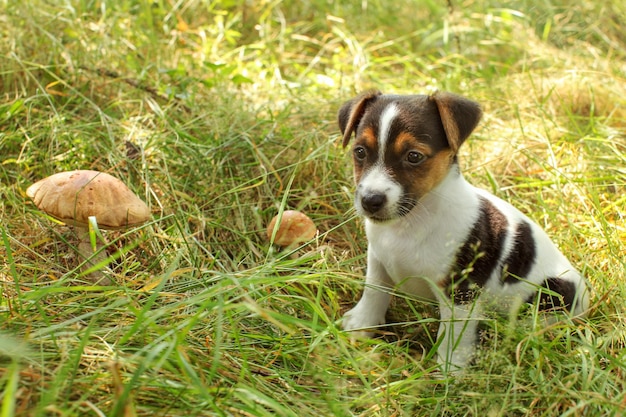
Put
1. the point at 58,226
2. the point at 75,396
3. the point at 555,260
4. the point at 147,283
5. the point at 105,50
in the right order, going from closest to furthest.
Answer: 1. the point at 75,396
2. the point at 147,283
3. the point at 555,260
4. the point at 58,226
5. the point at 105,50

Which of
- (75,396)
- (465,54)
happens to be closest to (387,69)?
(465,54)

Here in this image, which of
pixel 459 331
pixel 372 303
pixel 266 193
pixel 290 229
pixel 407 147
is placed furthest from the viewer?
pixel 266 193

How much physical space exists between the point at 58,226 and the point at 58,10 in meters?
3.13

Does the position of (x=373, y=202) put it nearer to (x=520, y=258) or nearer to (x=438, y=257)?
(x=438, y=257)

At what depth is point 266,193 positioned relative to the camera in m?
5.00

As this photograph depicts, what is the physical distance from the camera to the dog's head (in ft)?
11.5

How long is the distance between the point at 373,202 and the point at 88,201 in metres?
1.56

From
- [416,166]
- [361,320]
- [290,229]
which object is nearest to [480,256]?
[416,166]

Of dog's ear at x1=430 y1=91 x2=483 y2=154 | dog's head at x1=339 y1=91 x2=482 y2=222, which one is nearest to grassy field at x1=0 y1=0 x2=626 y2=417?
dog's head at x1=339 y1=91 x2=482 y2=222

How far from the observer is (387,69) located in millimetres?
7898

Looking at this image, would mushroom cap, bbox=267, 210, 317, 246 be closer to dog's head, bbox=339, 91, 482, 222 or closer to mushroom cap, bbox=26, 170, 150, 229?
dog's head, bbox=339, 91, 482, 222

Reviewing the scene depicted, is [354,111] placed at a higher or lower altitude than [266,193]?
higher

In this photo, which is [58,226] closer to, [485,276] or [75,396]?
[75,396]

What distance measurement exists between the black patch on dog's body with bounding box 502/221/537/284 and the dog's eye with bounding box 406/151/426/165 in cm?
87
